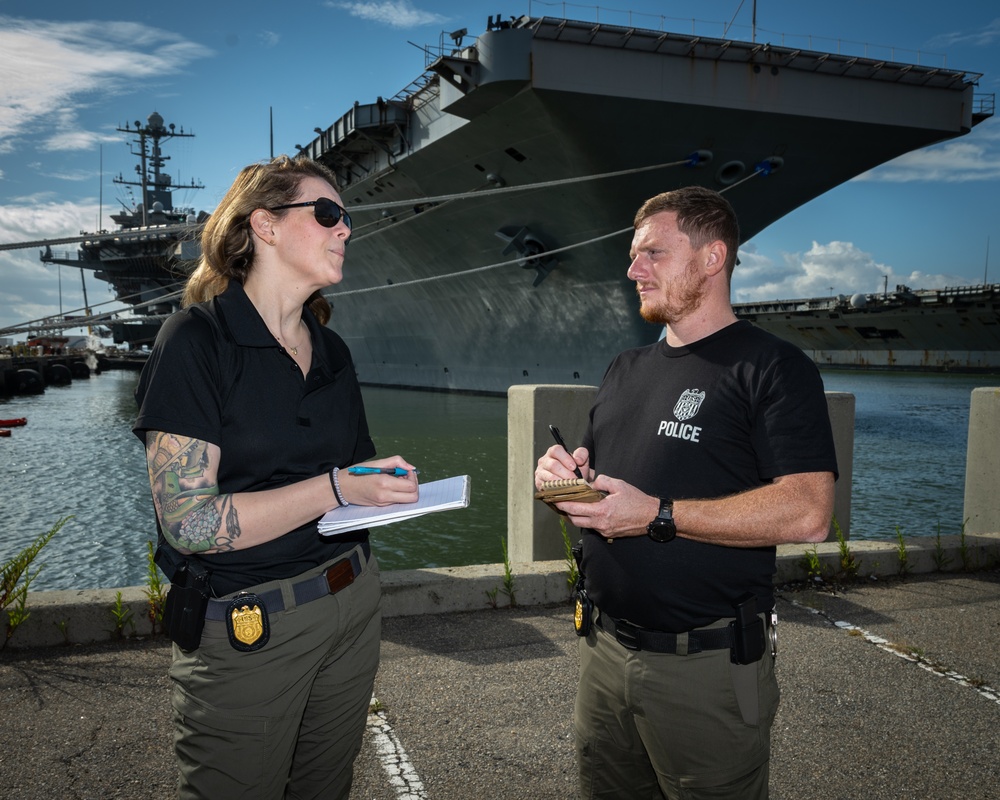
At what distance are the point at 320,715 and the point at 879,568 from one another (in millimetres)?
5064

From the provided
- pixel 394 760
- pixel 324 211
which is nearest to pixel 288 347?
pixel 324 211

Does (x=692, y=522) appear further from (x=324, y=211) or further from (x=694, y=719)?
(x=324, y=211)

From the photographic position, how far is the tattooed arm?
1.83 m

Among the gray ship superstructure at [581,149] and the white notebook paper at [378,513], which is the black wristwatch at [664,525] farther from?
the gray ship superstructure at [581,149]

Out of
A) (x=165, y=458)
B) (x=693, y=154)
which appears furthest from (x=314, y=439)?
(x=693, y=154)

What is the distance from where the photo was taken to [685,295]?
2.36m

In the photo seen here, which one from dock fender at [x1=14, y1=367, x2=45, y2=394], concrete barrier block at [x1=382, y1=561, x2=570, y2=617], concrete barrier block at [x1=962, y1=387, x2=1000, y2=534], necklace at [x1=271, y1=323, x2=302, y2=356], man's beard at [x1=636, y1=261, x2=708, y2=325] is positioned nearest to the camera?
necklace at [x1=271, y1=323, x2=302, y2=356]

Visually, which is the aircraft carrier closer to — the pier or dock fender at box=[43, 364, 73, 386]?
the pier

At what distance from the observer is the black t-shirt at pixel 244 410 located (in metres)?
1.82

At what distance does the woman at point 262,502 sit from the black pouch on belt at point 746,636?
3.15ft

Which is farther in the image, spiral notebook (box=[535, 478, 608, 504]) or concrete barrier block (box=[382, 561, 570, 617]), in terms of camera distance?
concrete barrier block (box=[382, 561, 570, 617])

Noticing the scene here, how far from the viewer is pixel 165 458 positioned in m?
1.82

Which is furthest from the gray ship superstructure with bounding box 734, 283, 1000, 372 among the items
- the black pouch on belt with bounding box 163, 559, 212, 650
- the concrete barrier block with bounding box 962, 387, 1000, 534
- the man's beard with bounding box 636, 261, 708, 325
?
the black pouch on belt with bounding box 163, 559, 212, 650

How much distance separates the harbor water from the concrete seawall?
36 cm
